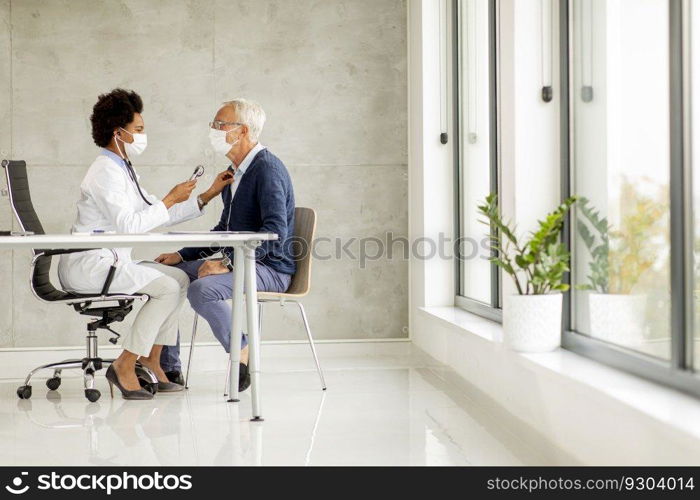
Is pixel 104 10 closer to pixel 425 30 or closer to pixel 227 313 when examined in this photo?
pixel 425 30

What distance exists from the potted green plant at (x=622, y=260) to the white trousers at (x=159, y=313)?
2.05m

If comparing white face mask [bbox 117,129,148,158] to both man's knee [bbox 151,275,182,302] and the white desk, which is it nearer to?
man's knee [bbox 151,275,182,302]

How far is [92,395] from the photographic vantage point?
4156 mm

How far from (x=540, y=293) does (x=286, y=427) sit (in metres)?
1.16

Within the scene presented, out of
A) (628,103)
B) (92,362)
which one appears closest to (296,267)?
(92,362)

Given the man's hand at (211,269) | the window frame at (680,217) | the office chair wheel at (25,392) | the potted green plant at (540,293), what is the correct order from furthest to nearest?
the office chair wheel at (25,392) → the man's hand at (211,269) → the potted green plant at (540,293) → the window frame at (680,217)

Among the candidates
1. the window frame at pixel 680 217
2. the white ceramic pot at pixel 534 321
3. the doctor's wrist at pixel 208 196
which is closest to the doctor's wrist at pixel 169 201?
the doctor's wrist at pixel 208 196

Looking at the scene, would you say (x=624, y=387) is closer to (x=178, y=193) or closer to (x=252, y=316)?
(x=252, y=316)

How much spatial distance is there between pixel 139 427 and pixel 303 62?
2.94 m

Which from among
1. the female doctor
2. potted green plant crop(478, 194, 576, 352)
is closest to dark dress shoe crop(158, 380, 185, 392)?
the female doctor

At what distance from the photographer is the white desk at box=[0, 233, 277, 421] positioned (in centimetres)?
321

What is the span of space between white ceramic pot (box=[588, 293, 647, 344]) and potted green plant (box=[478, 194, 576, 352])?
13 cm

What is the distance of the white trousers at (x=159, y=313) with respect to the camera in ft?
13.6

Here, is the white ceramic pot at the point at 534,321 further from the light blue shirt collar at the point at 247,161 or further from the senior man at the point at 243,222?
the light blue shirt collar at the point at 247,161
